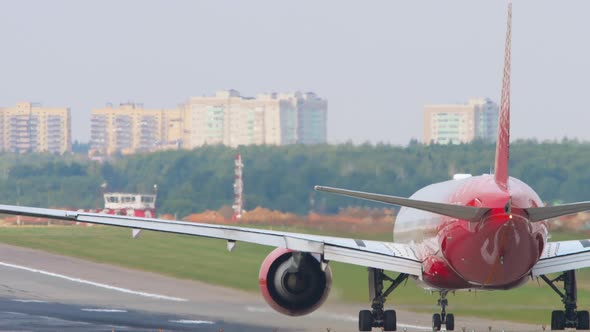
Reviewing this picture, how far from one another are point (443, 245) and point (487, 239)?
2.62 meters

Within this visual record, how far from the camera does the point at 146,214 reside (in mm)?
91250

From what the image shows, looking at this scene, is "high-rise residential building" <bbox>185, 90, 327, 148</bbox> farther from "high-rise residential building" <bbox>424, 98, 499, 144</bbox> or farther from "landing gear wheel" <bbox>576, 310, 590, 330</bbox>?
"landing gear wheel" <bbox>576, 310, 590, 330</bbox>

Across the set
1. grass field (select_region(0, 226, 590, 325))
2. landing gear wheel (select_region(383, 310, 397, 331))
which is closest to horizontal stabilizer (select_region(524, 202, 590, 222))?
landing gear wheel (select_region(383, 310, 397, 331))

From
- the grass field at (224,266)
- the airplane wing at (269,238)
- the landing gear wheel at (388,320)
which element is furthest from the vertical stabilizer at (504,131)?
the grass field at (224,266)

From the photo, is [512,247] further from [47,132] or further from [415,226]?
[47,132]

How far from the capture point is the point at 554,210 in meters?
31.7

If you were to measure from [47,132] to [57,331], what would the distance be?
154 meters

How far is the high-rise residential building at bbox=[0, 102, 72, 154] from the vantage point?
157 metres

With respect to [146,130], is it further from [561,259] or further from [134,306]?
[561,259]

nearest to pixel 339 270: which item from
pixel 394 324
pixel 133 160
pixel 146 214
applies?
pixel 394 324

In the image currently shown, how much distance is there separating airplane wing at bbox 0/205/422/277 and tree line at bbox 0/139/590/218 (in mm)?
30649

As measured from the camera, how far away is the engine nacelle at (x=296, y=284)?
127ft

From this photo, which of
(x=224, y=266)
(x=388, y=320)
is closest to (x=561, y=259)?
(x=388, y=320)

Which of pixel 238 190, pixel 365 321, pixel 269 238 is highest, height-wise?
pixel 269 238
